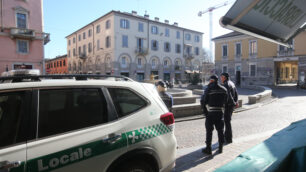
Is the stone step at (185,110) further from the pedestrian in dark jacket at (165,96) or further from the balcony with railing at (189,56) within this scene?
the balcony with railing at (189,56)

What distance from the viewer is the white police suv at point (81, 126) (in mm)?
1770

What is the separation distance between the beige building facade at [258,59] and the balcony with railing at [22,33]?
110 ft

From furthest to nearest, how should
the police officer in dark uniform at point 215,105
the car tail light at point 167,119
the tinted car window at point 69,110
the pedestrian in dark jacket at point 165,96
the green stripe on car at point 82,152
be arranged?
the pedestrian in dark jacket at point 165,96 < the police officer in dark uniform at point 215,105 < the car tail light at point 167,119 < the tinted car window at point 69,110 < the green stripe on car at point 82,152

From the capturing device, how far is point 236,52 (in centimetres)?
3762

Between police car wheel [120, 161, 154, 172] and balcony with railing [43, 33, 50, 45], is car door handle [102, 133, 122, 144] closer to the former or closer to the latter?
police car wheel [120, 161, 154, 172]

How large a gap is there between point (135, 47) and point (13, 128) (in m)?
39.3

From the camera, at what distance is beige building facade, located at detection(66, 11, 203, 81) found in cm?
3788

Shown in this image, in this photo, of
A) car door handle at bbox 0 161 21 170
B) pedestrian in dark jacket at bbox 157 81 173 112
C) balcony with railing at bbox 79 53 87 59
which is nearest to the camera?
car door handle at bbox 0 161 21 170

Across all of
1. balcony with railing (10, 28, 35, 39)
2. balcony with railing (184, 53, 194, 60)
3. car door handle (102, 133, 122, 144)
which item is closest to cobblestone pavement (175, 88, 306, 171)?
car door handle (102, 133, 122, 144)

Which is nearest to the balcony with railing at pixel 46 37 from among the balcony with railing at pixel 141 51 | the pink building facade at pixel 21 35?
the pink building facade at pixel 21 35

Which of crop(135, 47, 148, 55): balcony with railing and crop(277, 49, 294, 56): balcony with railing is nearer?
crop(277, 49, 294, 56): balcony with railing

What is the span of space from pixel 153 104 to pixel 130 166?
3.10 feet

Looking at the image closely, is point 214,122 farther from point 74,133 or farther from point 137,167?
point 74,133

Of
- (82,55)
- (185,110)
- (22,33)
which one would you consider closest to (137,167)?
(185,110)
